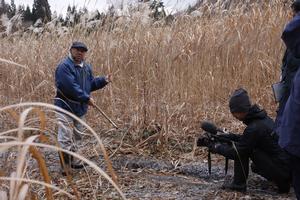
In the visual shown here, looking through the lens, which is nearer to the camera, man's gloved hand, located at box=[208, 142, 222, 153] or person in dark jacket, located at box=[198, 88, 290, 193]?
person in dark jacket, located at box=[198, 88, 290, 193]

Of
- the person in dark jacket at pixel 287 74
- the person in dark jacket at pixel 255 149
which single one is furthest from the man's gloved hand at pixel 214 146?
the person in dark jacket at pixel 287 74

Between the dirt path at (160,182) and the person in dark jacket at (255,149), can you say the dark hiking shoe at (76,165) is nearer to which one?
the dirt path at (160,182)

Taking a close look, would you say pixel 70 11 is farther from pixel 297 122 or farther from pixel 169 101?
pixel 297 122

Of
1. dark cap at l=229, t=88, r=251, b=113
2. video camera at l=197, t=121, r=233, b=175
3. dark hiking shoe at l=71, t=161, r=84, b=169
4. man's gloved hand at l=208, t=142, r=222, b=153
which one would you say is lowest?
dark hiking shoe at l=71, t=161, r=84, b=169

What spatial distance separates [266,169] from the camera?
3553mm

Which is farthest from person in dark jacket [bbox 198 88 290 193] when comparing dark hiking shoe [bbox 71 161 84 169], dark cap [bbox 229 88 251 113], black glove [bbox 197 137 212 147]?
dark hiking shoe [bbox 71 161 84 169]

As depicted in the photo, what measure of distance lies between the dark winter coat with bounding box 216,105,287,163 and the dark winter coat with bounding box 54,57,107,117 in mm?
1257

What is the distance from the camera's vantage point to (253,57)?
17.8ft

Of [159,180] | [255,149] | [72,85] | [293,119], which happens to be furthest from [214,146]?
[72,85]

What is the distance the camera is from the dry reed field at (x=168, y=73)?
4609 mm

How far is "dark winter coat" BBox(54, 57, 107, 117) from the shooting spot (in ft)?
13.4

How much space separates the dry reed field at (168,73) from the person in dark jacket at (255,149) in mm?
779

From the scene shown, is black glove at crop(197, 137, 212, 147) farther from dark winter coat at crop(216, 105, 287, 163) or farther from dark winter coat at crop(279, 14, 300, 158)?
dark winter coat at crop(279, 14, 300, 158)

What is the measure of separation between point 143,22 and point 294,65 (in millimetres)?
2185
